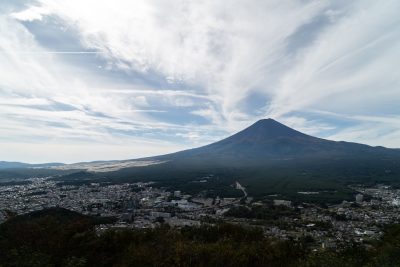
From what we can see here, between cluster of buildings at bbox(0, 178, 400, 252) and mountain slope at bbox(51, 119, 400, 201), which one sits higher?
mountain slope at bbox(51, 119, 400, 201)

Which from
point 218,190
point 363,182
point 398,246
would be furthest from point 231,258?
point 363,182

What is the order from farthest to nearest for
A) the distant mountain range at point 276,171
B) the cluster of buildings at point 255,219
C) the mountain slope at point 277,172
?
the distant mountain range at point 276,171, the mountain slope at point 277,172, the cluster of buildings at point 255,219

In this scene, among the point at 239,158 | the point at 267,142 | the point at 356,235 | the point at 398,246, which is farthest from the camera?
the point at 267,142

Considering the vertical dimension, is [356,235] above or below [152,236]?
below

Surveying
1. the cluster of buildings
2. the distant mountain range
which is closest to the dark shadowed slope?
the distant mountain range

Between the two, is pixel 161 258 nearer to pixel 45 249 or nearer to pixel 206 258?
pixel 206 258

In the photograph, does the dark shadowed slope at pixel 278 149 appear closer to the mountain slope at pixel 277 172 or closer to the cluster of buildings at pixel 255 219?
the mountain slope at pixel 277 172

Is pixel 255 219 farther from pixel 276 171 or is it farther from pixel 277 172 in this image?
pixel 276 171

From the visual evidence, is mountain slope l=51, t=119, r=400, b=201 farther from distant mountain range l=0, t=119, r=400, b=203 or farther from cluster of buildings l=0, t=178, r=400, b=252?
cluster of buildings l=0, t=178, r=400, b=252

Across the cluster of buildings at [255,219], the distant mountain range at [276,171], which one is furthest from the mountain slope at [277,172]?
the cluster of buildings at [255,219]

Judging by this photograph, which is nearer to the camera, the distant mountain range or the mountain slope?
the mountain slope

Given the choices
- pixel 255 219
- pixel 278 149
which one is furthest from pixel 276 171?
pixel 278 149
